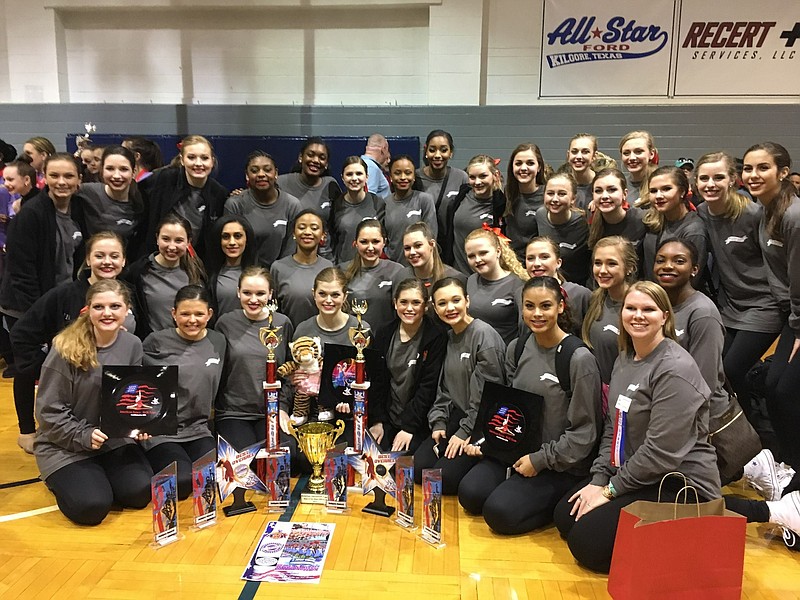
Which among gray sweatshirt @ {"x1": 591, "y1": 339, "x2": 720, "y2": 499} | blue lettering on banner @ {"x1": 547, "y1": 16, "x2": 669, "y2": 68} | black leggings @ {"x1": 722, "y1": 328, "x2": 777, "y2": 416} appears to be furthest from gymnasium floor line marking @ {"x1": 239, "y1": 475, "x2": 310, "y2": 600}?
blue lettering on banner @ {"x1": 547, "y1": 16, "x2": 669, "y2": 68}

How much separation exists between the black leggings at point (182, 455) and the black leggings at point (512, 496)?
1545 millimetres

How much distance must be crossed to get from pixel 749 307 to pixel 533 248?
141 cm

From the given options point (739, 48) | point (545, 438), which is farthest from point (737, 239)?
point (739, 48)

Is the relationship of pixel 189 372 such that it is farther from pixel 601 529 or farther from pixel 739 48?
pixel 739 48

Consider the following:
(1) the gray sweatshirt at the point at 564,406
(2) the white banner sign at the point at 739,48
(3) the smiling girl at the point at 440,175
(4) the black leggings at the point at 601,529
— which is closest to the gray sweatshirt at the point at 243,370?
(1) the gray sweatshirt at the point at 564,406

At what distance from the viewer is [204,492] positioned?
3246mm

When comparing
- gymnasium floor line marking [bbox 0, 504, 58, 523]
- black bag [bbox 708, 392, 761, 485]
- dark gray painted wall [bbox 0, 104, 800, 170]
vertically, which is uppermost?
dark gray painted wall [bbox 0, 104, 800, 170]

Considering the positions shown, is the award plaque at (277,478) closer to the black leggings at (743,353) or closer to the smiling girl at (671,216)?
the smiling girl at (671,216)

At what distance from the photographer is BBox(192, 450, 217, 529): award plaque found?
10.4 ft

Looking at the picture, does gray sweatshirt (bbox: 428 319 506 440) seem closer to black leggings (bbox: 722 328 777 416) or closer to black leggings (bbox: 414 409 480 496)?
black leggings (bbox: 414 409 480 496)

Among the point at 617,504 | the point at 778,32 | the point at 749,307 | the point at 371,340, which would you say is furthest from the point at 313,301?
the point at 778,32

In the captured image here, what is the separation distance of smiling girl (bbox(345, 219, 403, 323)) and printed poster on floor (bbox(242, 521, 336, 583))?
5.22 ft

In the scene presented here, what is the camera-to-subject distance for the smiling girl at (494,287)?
409 centimetres

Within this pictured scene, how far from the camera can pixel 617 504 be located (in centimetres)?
300
